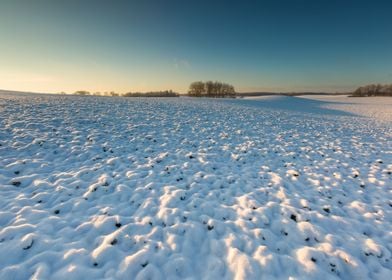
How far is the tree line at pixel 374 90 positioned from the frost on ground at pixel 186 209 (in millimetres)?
127707

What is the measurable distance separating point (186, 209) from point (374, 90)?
144 m

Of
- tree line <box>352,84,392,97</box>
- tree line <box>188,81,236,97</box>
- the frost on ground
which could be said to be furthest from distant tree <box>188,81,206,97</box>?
tree line <box>352,84,392,97</box>

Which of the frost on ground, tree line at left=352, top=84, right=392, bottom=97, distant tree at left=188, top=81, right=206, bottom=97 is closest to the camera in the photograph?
the frost on ground

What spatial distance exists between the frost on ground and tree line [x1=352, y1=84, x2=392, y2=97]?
128 meters

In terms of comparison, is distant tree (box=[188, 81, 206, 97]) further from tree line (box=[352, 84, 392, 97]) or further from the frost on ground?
tree line (box=[352, 84, 392, 97])

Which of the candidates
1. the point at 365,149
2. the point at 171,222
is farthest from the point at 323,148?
the point at 171,222

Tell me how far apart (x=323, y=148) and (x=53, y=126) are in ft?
46.7

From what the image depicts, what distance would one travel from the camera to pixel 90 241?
13.2 ft

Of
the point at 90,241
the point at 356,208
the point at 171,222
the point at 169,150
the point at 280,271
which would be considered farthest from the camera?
the point at 169,150

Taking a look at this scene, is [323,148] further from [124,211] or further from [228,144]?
[124,211]

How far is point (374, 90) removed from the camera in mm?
107375

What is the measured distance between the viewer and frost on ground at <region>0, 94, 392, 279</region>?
3.58 metres

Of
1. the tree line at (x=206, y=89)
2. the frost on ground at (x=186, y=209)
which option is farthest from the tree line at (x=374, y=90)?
the frost on ground at (x=186, y=209)

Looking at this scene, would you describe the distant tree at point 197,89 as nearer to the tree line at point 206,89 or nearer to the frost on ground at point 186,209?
the tree line at point 206,89
